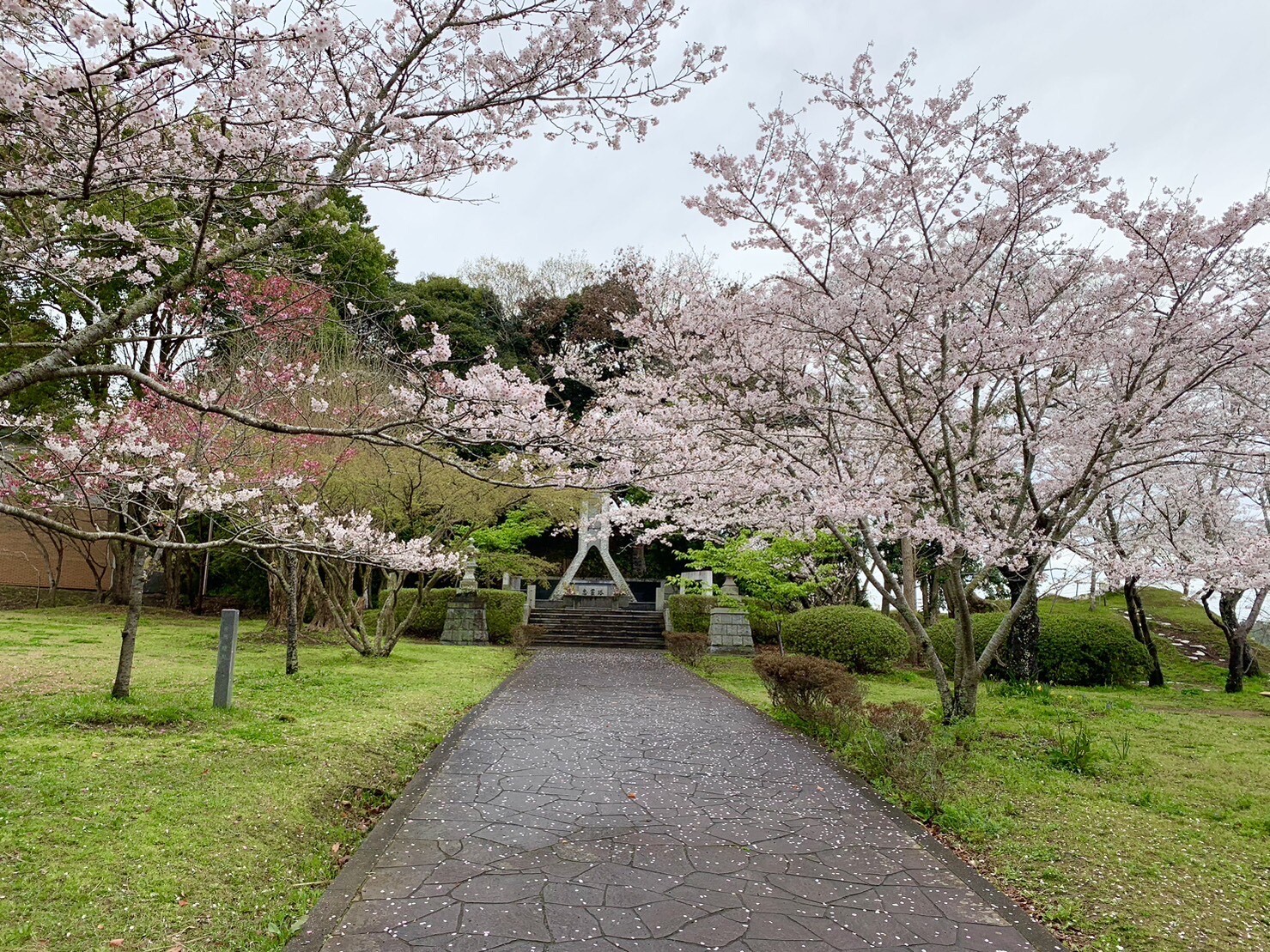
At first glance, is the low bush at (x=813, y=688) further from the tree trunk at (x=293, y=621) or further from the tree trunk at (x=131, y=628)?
the tree trunk at (x=131, y=628)

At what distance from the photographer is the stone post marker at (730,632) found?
16.1 m

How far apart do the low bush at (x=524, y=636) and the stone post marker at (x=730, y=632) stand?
3975mm

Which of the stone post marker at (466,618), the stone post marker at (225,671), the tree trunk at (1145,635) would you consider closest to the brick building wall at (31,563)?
the stone post marker at (466,618)

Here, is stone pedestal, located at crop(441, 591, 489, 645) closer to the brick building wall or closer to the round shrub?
the round shrub

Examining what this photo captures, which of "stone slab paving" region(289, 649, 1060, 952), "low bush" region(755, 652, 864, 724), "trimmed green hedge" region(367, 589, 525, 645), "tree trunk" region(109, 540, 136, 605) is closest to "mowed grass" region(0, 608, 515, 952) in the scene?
"stone slab paving" region(289, 649, 1060, 952)

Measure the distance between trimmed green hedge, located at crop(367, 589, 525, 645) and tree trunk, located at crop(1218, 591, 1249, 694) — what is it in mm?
13867

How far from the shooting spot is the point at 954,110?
6.18 metres

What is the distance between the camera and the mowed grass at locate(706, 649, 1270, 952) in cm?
338

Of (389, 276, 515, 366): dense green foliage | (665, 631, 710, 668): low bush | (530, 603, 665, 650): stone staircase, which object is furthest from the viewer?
(389, 276, 515, 366): dense green foliage

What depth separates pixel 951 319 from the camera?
7168 millimetres

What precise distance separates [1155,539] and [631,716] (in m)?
9.62

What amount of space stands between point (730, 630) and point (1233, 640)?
359 inches

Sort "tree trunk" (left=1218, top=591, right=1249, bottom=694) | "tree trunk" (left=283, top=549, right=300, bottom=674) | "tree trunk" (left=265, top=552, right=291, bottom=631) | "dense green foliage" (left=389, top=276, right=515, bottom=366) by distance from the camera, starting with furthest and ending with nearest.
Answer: "dense green foliage" (left=389, top=276, right=515, bottom=366) → "tree trunk" (left=265, top=552, right=291, bottom=631) → "tree trunk" (left=1218, top=591, right=1249, bottom=694) → "tree trunk" (left=283, top=549, right=300, bottom=674)

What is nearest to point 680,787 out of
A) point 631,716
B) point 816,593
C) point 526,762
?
point 526,762
